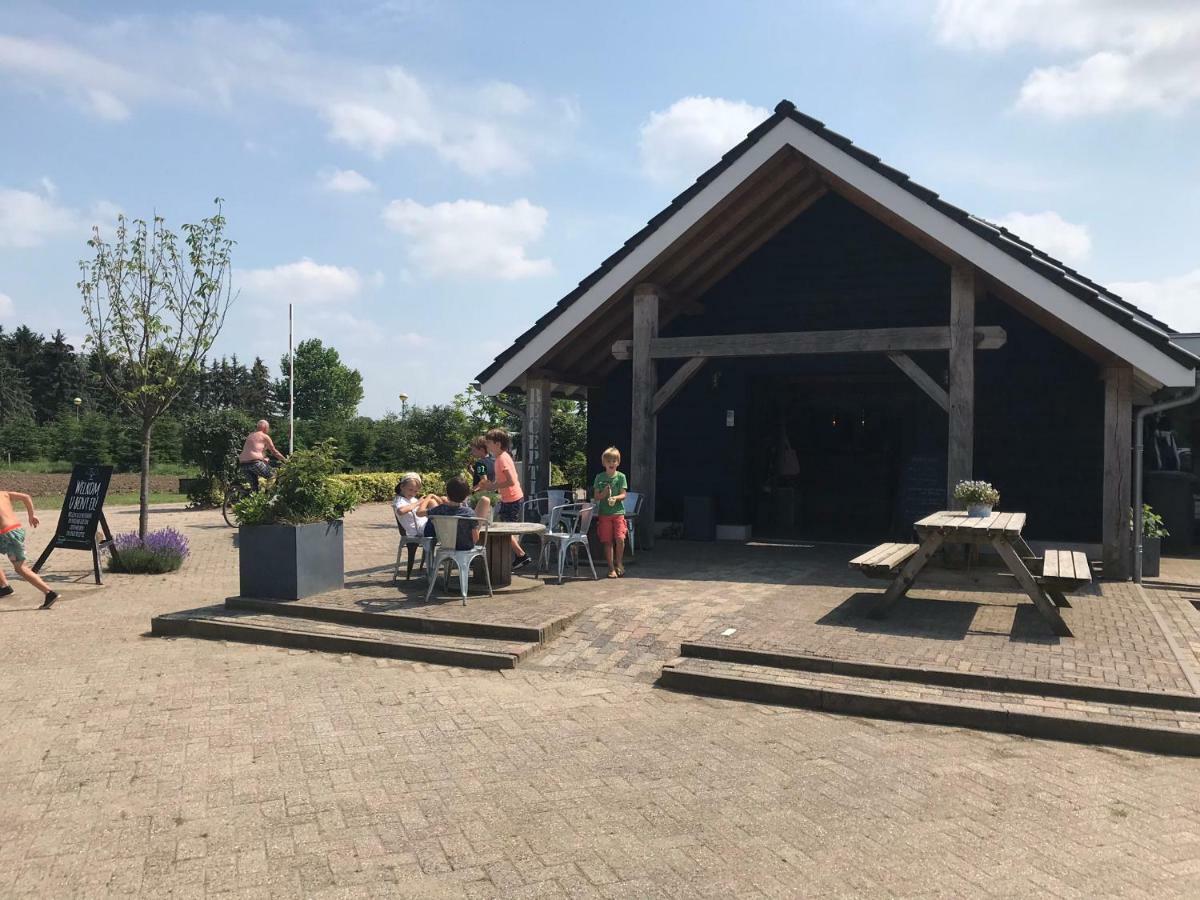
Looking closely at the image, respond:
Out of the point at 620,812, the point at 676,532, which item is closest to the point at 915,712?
the point at 620,812

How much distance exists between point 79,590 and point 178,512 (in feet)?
33.0

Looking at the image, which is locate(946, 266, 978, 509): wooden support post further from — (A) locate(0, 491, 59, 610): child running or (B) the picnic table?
(A) locate(0, 491, 59, 610): child running

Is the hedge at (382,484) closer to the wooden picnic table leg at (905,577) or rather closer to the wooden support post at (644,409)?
the wooden support post at (644,409)

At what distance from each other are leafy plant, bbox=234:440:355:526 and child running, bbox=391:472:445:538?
0.73 metres

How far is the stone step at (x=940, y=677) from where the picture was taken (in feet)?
15.6

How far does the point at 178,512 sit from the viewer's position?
60.6 feet

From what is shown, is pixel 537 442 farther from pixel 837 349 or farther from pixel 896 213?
pixel 896 213

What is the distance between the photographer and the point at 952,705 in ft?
15.5

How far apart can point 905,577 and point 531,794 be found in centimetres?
391

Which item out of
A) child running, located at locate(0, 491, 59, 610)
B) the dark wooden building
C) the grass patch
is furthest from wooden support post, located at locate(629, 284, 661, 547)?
the grass patch

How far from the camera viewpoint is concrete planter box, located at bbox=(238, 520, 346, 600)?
7.46 metres

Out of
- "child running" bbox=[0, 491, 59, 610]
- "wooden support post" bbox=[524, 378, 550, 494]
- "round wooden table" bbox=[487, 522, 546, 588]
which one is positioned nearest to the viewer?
"round wooden table" bbox=[487, 522, 546, 588]

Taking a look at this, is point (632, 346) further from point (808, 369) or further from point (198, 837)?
point (198, 837)

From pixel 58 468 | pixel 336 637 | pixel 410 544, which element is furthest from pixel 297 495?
pixel 58 468
